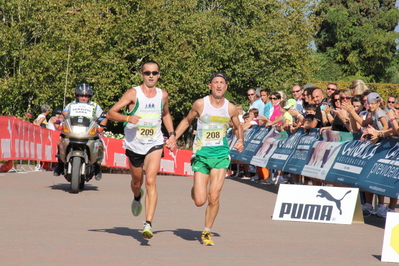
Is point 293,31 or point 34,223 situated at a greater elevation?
point 293,31

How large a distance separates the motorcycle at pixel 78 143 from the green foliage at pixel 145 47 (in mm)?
14129

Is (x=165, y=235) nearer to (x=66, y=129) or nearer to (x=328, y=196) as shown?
(x=328, y=196)

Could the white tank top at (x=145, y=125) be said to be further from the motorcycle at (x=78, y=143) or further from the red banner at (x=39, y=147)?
the red banner at (x=39, y=147)

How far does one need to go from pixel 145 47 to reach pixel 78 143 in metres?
30.5

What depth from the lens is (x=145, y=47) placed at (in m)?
44.8

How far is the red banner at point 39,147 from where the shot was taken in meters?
20.3

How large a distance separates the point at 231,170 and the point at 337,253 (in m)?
14.2

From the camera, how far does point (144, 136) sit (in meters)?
9.11

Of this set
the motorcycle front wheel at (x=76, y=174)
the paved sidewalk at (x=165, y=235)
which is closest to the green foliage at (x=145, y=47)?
the motorcycle front wheel at (x=76, y=174)

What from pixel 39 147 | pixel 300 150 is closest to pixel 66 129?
pixel 300 150

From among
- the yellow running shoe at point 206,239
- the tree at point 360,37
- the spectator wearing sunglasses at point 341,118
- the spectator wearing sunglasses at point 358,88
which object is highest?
the tree at point 360,37

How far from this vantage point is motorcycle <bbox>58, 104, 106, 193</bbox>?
14.7m

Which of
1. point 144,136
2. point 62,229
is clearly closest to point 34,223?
point 62,229

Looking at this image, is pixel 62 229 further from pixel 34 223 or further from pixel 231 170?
pixel 231 170
